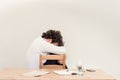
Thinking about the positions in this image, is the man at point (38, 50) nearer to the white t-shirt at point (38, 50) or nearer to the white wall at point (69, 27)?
the white t-shirt at point (38, 50)

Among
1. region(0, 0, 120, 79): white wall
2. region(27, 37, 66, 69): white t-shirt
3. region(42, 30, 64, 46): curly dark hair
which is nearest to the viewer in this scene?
region(27, 37, 66, 69): white t-shirt

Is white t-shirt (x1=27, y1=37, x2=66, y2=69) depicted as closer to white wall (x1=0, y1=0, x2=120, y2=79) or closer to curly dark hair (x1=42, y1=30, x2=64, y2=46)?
curly dark hair (x1=42, y1=30, x2=64, y2=46)

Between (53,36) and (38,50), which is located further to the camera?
(53,36)

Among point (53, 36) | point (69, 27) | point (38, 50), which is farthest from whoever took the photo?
point (69, 27)

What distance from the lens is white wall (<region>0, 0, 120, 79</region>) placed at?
139 inches

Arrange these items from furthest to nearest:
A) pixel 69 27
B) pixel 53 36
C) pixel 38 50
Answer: pixel 69 27
pixel 53 36
pixel 38 50

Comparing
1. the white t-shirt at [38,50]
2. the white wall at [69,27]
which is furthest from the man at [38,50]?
the white wall at [69,27]

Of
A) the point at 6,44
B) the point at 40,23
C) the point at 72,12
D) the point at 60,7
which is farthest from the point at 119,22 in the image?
the point at 6,44

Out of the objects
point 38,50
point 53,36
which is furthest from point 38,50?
point 53,36

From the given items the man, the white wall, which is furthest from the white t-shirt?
the white wall

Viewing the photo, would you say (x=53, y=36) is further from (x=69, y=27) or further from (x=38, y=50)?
(x=69, y=27)

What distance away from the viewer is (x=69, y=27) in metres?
3.60

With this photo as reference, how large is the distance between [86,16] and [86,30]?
0.80 feet

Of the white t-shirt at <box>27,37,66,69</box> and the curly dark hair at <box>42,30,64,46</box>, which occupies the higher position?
the curly dark hair at <box>42,30,64,46</box>
